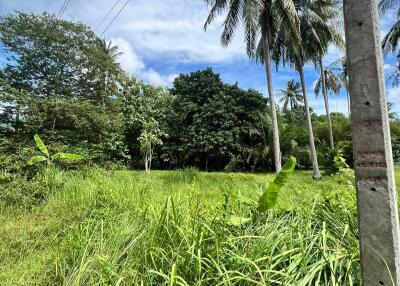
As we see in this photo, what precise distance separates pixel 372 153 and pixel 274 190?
51.1 inches

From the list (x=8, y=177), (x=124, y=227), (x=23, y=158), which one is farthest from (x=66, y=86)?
(x=124, y=227)

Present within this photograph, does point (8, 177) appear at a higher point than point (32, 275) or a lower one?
higher

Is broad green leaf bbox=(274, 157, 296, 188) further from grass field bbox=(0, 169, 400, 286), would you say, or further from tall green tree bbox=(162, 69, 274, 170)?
tall green tree bbox=(162, 69, 274, 170)

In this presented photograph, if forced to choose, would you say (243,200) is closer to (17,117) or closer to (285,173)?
(285,173)

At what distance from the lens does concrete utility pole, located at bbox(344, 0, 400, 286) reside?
1527 millimetres

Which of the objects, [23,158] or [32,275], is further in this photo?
[23,158]

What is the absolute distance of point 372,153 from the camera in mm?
1545

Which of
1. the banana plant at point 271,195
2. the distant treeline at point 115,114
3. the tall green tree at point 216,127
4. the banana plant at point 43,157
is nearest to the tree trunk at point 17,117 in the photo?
the distant treeline at point 115,114

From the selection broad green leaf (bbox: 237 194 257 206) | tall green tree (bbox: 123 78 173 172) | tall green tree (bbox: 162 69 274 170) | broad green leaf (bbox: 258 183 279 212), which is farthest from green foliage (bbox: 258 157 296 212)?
tall green tree (bbox: 123 78 173 172)

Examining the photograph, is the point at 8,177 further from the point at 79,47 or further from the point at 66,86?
the point at 79,47

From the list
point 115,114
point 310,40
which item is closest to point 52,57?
point 115,114

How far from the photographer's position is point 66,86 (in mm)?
16000

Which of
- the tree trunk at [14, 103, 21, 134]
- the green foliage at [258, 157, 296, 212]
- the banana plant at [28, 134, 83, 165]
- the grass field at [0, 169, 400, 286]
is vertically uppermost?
the tree trunk at [14, 103, 21, 134]

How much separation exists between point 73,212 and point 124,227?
2.63 m
